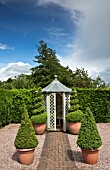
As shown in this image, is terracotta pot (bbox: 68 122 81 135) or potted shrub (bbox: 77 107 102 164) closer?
potted shrub (bbox: 77 107 102 164)

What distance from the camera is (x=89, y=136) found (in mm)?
5344

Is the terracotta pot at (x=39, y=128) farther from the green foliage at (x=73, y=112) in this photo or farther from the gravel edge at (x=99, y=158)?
the gravel edge at (x=99, y=158)

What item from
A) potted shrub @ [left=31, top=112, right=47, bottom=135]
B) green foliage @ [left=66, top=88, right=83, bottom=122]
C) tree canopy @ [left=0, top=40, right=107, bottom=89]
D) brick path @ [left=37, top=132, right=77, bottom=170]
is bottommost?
brick path @ [left=37, top=132, right=77, bottom=170]

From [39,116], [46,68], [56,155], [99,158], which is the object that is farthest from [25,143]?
[46,68]

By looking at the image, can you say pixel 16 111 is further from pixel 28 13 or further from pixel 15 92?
pixel 28 13

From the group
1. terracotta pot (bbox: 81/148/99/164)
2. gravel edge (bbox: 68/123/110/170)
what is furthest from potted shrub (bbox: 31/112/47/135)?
terracotta pot (bbox: 81/148/99/164)

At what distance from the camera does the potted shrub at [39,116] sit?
9.17 metres

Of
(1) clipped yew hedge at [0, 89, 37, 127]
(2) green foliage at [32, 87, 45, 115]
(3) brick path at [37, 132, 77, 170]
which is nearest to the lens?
(3) brick path at [37, 132, 77, 170]

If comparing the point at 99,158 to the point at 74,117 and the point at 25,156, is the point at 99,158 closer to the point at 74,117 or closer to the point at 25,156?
the point at 25,156

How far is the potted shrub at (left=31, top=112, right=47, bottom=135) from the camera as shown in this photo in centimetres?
914

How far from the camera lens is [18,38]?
1229 cm

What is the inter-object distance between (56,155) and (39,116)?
3.17m

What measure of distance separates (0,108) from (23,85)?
47.0ft

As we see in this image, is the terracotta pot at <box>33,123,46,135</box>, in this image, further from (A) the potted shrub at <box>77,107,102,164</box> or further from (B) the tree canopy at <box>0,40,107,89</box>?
(B) the tree canopy at <box>0,40,107,89</box>
